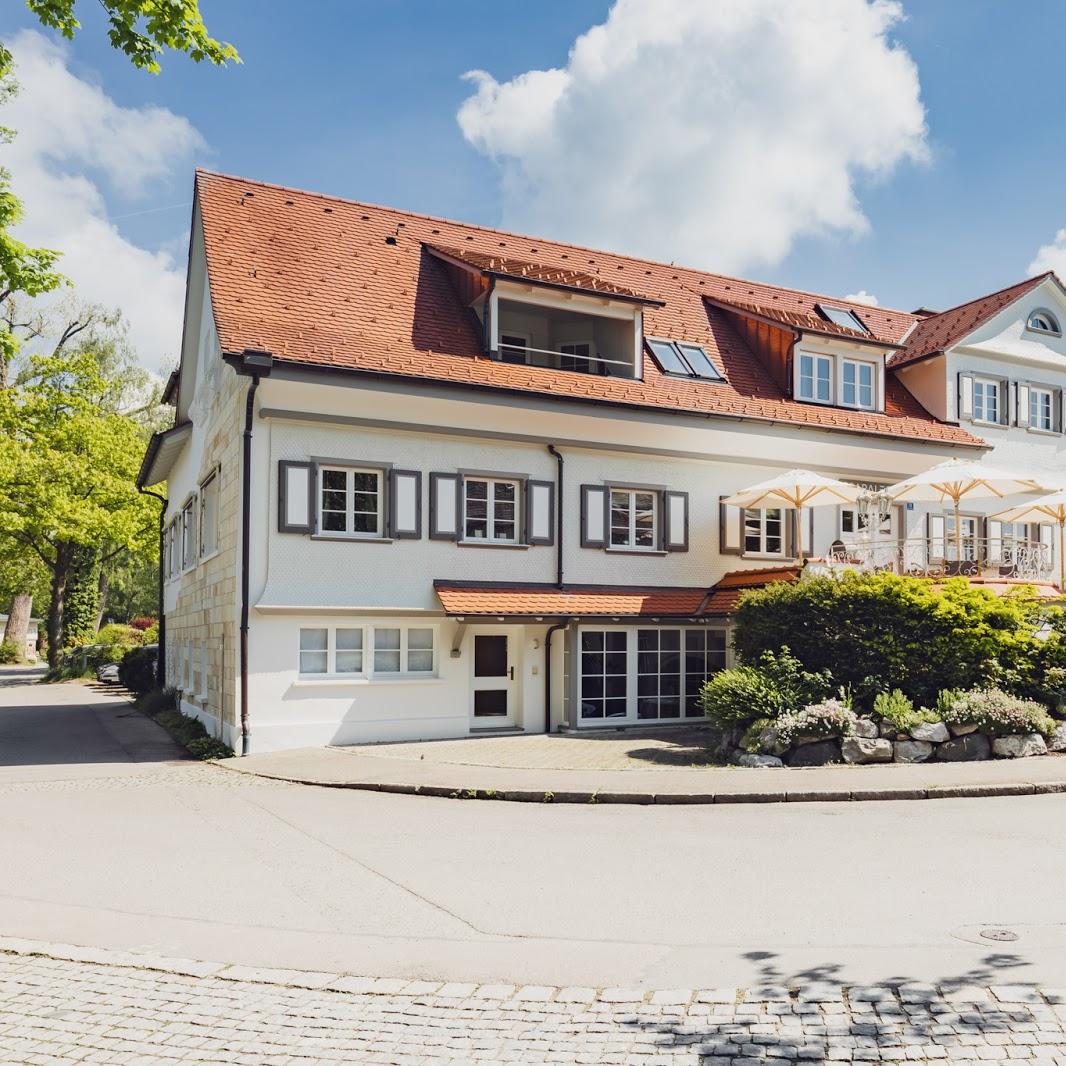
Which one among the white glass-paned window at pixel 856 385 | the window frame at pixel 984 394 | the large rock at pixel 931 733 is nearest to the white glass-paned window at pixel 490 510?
the large rock at pixel 931 733

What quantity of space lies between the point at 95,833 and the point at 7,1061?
6.48 m

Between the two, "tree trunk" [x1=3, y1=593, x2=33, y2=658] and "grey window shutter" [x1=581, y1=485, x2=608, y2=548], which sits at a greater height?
"grey window shutter" [x1=581, y1=485, x2=608, y2=548]

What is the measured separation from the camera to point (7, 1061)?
16.6ft

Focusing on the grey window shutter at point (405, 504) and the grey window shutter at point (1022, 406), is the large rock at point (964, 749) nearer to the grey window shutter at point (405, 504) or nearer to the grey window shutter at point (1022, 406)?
the grey window shutter at point (405, 504)

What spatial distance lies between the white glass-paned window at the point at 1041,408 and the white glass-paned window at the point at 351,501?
56.3 ft

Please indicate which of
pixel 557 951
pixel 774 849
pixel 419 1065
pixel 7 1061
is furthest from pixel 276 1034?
pixel 774 849

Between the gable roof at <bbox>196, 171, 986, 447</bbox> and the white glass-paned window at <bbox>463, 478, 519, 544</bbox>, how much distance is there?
5.83 feet

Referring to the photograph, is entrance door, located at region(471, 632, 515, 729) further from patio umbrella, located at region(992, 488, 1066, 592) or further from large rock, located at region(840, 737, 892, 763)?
patio umbrella, located at region(992, 488, 1066, 592)

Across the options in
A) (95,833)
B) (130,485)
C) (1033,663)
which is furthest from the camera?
(130,485)

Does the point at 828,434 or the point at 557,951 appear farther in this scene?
the point at 828,434

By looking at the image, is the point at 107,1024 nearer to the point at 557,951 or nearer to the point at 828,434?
the point at 557,951

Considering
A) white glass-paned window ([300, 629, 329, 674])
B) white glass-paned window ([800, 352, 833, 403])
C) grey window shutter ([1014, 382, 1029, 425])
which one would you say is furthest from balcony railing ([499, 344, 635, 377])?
grey window shutter ([1014, 382, 1029, 425])

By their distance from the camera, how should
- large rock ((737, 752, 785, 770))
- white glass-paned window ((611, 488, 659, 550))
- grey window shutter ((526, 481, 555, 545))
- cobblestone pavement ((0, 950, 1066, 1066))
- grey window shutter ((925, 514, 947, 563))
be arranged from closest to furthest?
cobblestone pavement ((0, 950, 1066, 1066)), large rock ((737, 752, 785, 770)), grey window shutter ((526, 481, 555, 545)), white glass-paned window ((611, 488, 659, 550)), grey window shutter ((925, 514, 947, 563))

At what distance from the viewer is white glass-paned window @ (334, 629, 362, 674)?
1833cm
